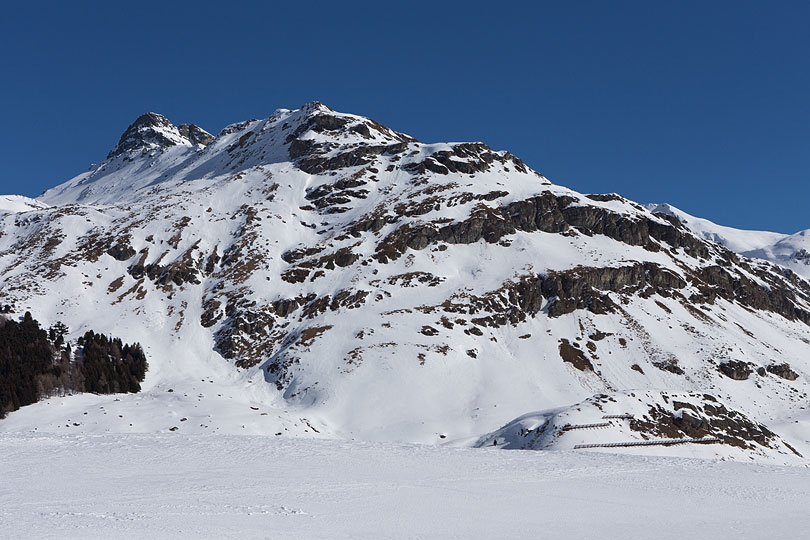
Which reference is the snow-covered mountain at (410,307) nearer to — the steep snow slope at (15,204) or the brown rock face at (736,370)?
the brown rock face at (736,370)

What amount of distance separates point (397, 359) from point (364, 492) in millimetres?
60380

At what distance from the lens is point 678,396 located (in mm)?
64250

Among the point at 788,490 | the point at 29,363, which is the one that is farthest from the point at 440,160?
the point at 788,490

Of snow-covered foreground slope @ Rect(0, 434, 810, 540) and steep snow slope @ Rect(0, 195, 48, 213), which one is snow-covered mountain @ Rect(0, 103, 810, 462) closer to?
snow-covered foreground slope @ Rect(0, 434, 810, 540)

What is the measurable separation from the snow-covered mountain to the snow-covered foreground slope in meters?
24.0

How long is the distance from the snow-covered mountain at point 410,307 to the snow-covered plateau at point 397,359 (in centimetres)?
47

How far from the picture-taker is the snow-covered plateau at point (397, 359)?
2461 centimetres

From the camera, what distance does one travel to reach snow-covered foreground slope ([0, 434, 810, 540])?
20.6m

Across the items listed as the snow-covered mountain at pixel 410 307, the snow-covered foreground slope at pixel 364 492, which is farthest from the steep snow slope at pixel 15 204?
the snow-covered foreground slope at pixel 364 492

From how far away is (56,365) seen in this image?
7281 centimetres

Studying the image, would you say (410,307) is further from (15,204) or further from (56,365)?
(15,204)

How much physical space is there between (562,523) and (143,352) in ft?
248

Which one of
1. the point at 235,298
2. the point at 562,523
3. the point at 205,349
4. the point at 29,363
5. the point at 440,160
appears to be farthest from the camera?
the point at 440,160

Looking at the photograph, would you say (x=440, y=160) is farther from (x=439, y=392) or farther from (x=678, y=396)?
(x=678, y=396)
